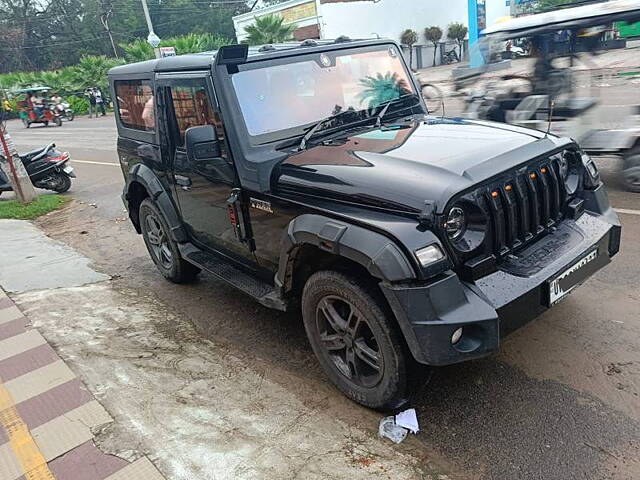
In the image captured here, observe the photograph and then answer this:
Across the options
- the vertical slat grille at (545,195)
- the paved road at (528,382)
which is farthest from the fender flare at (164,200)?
the vertical slat grille at (545,195)

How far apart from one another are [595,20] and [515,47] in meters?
1.01

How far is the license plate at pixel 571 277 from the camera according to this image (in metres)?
2.80

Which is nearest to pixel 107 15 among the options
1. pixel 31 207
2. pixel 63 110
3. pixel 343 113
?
pixel 63 110

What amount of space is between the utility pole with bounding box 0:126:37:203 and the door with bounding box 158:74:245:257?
6.64 m

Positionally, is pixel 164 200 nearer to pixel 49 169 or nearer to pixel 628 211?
pixel 628 211

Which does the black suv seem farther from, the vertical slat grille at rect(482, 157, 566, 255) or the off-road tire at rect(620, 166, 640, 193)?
the off-road tire at rect(620, 166, 640, 193)

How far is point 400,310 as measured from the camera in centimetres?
252

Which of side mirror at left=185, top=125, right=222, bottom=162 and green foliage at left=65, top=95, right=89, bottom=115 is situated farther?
green foliage at left=65, top=95, right=89, bottom=115

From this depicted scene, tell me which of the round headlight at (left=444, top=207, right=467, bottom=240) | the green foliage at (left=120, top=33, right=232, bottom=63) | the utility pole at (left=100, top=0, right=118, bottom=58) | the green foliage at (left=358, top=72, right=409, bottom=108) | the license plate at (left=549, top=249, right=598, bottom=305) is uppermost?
the utility pole at (left=100, top=0, right=118, bottom=58)

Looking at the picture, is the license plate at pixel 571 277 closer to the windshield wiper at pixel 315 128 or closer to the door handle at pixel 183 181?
the windshield wiper at pixel 315 128

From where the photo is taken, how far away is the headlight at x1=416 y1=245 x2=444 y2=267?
2.46 m

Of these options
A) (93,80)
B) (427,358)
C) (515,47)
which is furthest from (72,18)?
(427,358)

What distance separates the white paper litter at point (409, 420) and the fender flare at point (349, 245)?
90cm

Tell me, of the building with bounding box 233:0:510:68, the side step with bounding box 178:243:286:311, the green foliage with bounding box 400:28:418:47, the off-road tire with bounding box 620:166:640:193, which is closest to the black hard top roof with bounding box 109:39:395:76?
the side step with bounding box 178:243:286:311
